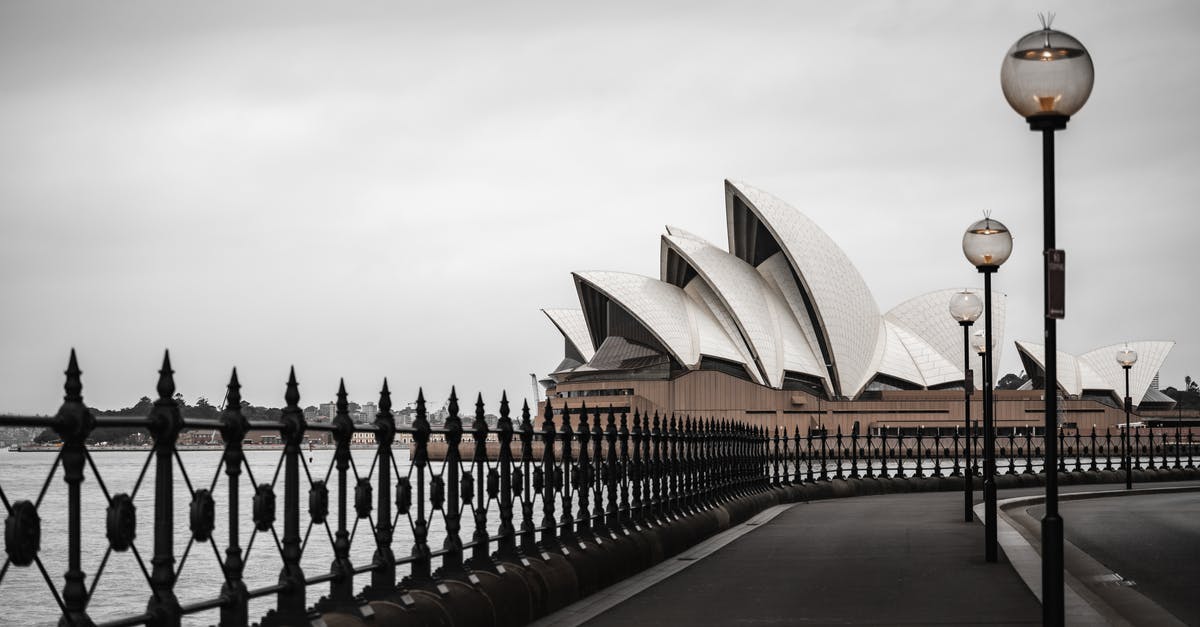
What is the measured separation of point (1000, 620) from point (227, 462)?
5.38m

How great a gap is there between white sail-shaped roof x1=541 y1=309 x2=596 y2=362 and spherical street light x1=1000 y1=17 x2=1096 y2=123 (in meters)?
93.2

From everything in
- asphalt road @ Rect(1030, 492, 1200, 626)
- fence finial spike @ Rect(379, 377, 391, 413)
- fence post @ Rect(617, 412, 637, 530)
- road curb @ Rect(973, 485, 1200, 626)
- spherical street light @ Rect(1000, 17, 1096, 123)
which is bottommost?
asphalt road @ Rect(1030, 492, 1200, 626)

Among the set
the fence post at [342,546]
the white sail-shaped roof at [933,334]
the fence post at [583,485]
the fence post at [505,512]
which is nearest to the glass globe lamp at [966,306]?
the fence post at [583,485]

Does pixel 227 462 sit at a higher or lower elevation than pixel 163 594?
higher

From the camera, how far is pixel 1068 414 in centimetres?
10225

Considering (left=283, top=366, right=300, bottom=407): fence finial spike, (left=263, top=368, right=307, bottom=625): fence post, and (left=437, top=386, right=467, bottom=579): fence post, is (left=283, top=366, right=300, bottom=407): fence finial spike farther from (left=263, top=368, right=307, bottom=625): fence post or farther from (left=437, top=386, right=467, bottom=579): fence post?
(left=437, top=386, right=467, bottom=579): fence post

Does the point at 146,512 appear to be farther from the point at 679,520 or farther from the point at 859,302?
the point at 859,302

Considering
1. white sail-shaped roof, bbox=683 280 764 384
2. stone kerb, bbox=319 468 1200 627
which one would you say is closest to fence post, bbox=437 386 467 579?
stone kerb, bbox=319 468 1200 627

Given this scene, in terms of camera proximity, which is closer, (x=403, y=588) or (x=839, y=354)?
(x=403, y=588)

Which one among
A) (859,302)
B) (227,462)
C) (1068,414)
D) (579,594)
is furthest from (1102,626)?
(1068,414)

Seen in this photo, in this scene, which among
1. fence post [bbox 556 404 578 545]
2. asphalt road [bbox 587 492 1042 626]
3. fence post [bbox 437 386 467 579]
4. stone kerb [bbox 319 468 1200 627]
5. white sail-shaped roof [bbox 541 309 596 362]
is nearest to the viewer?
stone kerb [bbox 319 468 1200 627]

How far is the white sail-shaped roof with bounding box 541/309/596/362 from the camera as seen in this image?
102250 millimetres

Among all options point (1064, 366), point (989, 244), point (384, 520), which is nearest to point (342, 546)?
point (384, 520)

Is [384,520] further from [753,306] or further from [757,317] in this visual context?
[757,317]
